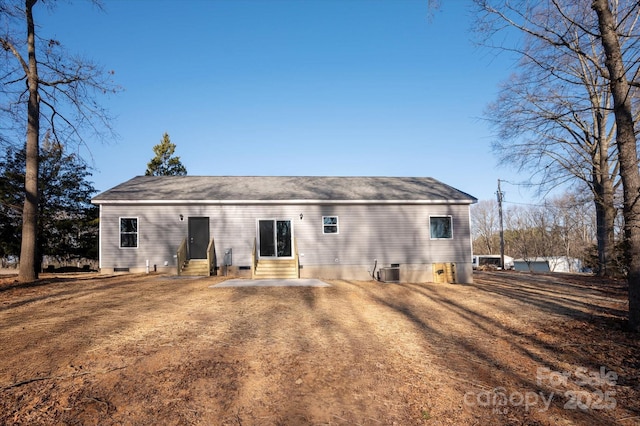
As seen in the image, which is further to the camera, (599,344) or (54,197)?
(54,197)

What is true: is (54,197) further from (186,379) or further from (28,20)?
(186,379)

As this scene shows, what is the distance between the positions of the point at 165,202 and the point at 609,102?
78.0 ft

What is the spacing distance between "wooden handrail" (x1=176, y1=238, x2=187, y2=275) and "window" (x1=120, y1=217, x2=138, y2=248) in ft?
6.46

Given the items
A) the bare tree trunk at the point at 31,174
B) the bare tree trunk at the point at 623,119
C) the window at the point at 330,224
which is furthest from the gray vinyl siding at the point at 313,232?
the bare tree trunk at the point at 623,119

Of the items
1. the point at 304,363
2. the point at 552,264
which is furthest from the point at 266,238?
the point at 552,264

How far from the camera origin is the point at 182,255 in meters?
15.2

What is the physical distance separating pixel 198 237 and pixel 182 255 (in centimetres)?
101

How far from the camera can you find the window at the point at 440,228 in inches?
666

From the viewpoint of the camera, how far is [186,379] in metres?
4.71

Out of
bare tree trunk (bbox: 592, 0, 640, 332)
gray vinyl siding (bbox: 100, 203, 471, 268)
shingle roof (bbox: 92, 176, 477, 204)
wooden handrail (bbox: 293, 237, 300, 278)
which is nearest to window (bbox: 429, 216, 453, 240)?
gray vinyl siding (bbox: 100, 203, 471, 268)

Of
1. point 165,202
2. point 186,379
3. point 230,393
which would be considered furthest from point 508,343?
point 165,202

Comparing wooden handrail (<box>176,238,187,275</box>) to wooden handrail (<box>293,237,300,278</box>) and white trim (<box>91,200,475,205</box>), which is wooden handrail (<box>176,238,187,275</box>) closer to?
white trim (<box>91,200,475,205</box>)

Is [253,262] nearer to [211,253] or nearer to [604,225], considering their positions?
[211,253]

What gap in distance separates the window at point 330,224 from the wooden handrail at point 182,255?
5807mm
